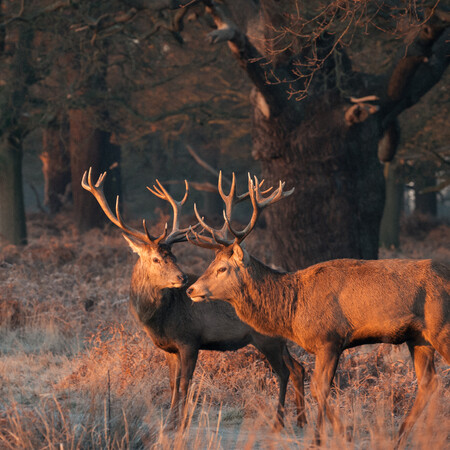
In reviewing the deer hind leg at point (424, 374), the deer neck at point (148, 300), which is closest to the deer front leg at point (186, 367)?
the deer neck at point (148, 300)

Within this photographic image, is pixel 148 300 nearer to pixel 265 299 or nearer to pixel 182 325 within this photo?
pixel 182 325

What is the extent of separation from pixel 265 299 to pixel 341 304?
2.17ft

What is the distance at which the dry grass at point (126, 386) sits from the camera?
459 cm

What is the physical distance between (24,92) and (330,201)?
29.1ft

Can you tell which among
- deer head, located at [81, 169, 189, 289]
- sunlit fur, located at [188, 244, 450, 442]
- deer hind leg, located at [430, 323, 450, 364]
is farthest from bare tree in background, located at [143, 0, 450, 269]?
deer hind leg, located at [430, 323, 450, 364]

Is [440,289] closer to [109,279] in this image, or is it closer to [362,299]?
[362,299]

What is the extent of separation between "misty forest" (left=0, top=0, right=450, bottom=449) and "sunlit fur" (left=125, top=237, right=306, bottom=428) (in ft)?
0.06

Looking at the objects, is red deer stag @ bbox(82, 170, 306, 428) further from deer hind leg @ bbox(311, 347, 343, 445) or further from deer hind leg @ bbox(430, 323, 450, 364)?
deer hind leg @ bbox(430, 323, 450, 364)

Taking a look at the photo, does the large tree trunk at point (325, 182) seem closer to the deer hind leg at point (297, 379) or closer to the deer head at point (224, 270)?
the deer hind leg at point (297, 379)

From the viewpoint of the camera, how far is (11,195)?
54.2ft

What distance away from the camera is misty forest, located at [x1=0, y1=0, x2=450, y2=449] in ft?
16.9

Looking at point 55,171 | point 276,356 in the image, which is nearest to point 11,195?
point 55,171

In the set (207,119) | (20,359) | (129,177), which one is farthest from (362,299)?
(129,177)

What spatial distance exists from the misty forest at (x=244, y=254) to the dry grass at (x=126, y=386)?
33 millimetres
